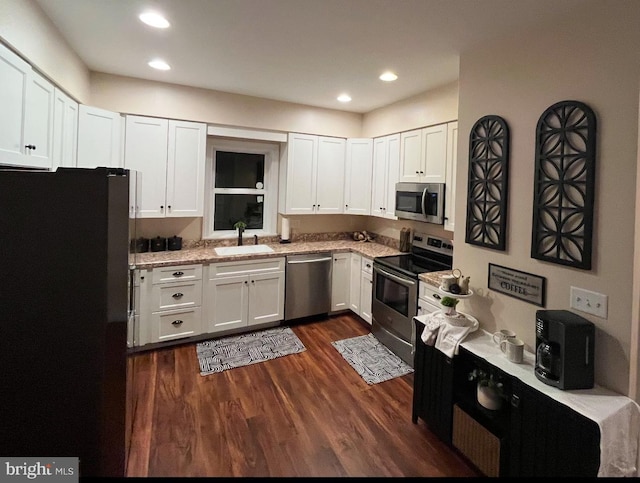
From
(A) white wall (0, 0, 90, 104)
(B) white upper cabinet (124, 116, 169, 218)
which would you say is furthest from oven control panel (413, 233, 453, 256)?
(A) white wall (0, 0, 90, 104)

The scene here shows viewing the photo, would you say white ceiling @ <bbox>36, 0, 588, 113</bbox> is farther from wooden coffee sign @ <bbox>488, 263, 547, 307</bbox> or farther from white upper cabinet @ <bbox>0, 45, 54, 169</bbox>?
wooden coffee sign @ <bbox>488, 263, 547, 307</bbox>

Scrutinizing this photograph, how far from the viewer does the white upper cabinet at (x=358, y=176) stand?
4413 mm

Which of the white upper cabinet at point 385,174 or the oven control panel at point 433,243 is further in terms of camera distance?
the white upper cabinet at point 385,174

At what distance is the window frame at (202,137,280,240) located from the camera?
411cm

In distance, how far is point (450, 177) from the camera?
124 inches

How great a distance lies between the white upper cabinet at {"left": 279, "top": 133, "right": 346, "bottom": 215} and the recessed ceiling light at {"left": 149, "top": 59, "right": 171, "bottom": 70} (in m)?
1.54

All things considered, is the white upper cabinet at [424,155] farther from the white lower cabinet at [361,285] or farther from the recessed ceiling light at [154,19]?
the recessed ceiling light at [154,19]

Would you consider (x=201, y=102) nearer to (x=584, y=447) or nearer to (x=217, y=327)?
(x=217, y=327)

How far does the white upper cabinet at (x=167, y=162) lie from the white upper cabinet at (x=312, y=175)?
102cm

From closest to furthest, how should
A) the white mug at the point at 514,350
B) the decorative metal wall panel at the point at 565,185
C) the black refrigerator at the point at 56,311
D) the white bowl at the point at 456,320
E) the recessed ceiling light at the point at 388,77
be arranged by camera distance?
1. the black refrigerator at the point at 56,311
2. the decorative metal wall panel at the point at 565,185
3. the white mug at the point at 514,350
4. the white bowl at the point at 456,320
5. the recessed ceiling light at the point at 388,77

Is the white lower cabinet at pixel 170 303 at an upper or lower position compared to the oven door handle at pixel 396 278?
lower

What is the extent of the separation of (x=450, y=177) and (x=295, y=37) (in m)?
1.80

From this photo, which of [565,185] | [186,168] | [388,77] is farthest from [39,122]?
[565,185]

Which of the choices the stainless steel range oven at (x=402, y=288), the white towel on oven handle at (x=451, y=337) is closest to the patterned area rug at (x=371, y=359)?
the stainless steel range oven at (x=402, y=288)
